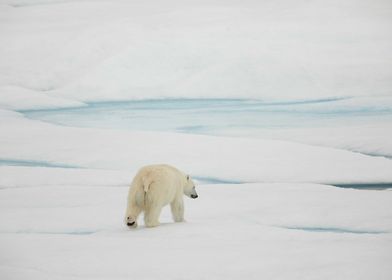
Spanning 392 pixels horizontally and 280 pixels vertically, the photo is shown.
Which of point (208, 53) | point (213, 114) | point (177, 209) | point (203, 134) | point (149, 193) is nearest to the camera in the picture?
point (149, 193)

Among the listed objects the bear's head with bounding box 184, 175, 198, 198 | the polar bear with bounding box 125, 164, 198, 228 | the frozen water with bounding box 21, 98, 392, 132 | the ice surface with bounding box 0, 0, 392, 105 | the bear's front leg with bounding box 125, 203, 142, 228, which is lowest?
the bear's front leg with bounding box 125, 203, 142, 228

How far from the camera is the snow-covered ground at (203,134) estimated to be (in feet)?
13.4

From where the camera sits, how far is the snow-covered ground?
407 cm

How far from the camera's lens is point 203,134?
29.6 feet

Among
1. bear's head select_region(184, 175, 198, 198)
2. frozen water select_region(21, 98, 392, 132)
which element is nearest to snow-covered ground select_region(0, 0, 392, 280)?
frozen water select_region(21, 98, 392, 132)

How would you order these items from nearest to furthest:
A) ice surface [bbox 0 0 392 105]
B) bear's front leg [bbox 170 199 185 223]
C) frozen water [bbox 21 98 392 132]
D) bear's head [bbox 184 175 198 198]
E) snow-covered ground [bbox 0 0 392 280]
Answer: snow-covered ground [bbox 0 0 392 280] → bear's front leg [bbox 170 199 185 223] → bear's head [bbox 184 175 198 198] → frozen water [bbox 21 98 392 132] → ice surface [bbox 0 0 392 105]

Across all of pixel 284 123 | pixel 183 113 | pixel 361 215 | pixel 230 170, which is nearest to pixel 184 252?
pixel 361 215

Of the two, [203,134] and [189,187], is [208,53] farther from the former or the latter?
[189,187]

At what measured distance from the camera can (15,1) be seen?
18.4 metres

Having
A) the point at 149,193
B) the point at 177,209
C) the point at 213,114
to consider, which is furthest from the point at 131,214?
the point at 213,114

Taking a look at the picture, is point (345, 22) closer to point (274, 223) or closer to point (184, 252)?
point (274, 223)

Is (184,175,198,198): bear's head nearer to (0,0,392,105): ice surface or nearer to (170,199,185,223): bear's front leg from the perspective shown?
(170,199,185,223): bear's front leg

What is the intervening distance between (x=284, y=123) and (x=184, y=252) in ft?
18.9

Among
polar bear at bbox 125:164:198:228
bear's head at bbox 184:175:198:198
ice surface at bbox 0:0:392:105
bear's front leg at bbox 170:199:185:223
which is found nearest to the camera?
polar bear at bbox 125:164:198:228
